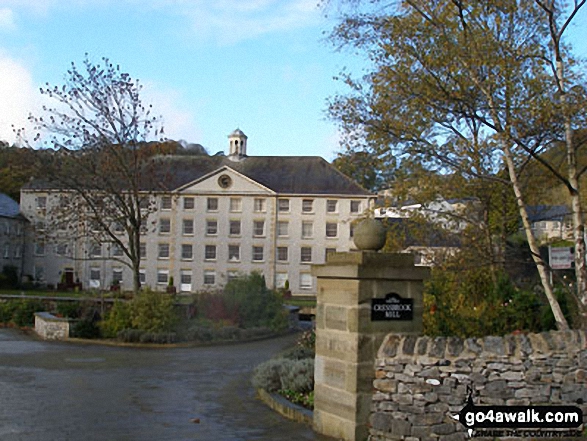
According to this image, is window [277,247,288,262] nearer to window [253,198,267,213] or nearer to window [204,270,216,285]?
window [253,198,267,213]

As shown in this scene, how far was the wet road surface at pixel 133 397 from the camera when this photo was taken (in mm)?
8719

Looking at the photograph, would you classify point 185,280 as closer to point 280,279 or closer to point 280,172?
point 280,279

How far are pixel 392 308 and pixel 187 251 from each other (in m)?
53.3

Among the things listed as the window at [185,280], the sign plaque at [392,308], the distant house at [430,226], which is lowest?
the sign plaque at [392,308]

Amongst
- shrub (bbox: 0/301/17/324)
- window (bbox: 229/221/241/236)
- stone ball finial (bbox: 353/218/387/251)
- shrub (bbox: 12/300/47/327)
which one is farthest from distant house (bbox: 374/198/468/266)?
window (bbox: 229/221/241/236)

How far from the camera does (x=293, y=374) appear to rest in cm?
1070

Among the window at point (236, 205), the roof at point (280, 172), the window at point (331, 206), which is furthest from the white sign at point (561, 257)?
the window at point (236, 205)

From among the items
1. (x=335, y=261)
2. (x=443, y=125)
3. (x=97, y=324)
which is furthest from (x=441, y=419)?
(x=97, y=324)

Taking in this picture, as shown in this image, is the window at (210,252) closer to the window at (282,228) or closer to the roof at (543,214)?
the window at (282,228)

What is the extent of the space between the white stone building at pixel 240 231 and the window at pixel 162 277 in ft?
0.29

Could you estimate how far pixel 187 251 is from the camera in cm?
6041

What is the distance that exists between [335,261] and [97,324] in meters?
14.5

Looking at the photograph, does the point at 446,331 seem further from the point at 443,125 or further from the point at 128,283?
the point at 128,283

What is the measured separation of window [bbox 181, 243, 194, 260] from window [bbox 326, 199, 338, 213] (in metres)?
12.6
